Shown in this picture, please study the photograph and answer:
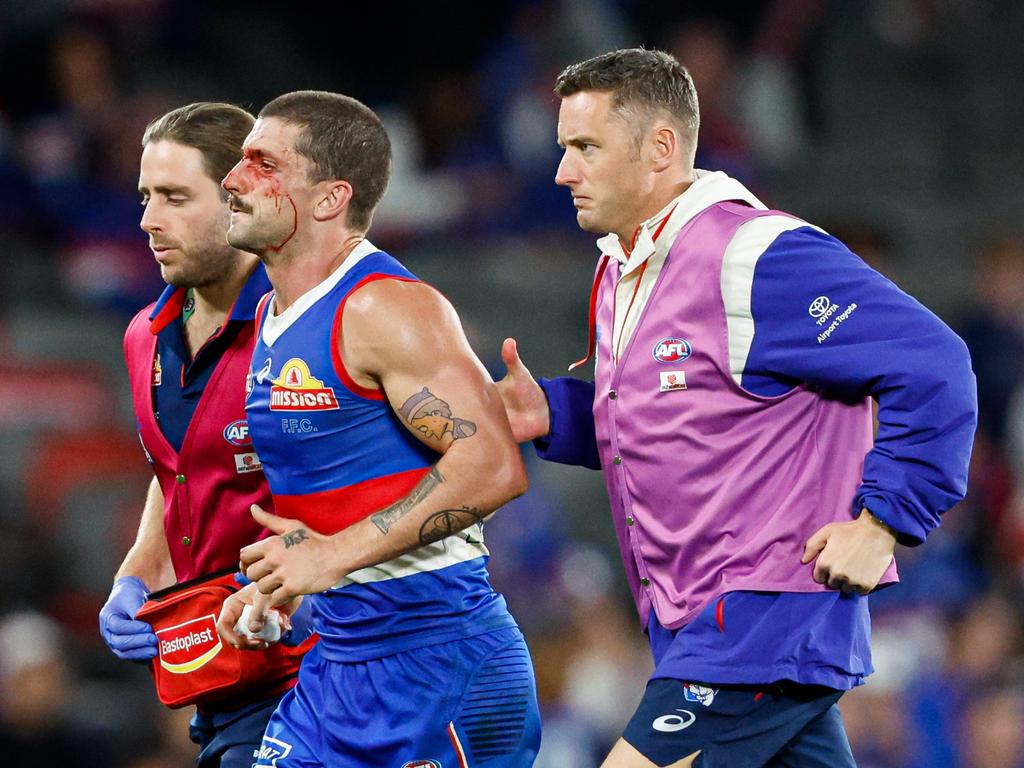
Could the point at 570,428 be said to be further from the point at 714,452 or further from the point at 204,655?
the point at 204,655

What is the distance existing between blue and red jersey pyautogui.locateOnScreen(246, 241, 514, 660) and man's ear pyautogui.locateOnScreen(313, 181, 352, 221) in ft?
0.38

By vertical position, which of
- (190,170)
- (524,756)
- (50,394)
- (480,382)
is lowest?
(50,394)

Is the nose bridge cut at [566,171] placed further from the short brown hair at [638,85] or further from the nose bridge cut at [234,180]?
the nose bridge cut at [234,180]


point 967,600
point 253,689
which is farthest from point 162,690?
point 967,600

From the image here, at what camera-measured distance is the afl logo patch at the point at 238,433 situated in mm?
4555

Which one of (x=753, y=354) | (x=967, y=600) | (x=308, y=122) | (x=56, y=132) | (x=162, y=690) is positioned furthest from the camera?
(x=56, y=132)

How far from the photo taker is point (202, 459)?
4.61 m

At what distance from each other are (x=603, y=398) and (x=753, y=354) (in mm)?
484

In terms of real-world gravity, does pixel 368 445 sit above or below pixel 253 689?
above

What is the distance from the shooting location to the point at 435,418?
4043mm

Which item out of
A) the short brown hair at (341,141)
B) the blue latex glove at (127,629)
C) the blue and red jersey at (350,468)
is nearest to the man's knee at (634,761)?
the blue and red jersey at (350,468)

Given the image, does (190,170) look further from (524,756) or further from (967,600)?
(967,600)

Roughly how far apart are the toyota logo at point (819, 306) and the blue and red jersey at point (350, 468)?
0.97m

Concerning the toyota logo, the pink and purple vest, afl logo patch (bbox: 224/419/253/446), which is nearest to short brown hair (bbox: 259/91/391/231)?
afl logo patch (bbox: 224/419/253/446)
